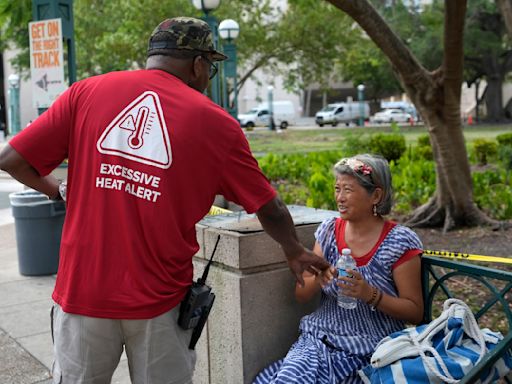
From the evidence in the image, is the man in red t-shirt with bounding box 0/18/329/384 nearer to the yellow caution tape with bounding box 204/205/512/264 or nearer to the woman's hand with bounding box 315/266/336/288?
the woman's hand with bounding box 315/266/336/288

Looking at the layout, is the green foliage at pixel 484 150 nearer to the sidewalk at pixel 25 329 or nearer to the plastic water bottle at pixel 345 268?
the sidewalk at pixel 25 329

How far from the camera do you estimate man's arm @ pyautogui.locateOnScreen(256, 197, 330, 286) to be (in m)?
2.38

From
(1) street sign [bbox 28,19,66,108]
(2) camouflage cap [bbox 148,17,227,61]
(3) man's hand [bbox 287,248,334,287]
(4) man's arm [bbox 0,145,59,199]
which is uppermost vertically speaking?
(1) street sign [bbox 28,19,66,108]

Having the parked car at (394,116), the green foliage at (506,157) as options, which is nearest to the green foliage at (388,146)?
the green foliage at (506,157)

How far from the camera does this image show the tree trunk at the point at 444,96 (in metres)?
7.28

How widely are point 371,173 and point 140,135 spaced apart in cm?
124

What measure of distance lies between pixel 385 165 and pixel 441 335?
86cm

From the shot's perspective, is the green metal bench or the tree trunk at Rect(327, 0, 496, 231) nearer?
the green metal bench

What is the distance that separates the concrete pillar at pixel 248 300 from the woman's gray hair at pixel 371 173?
1.43 feet

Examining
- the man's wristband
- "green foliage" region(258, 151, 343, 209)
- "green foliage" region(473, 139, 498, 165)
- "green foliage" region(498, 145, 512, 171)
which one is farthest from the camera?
"green foliage" region(473, 139, 498, 165)

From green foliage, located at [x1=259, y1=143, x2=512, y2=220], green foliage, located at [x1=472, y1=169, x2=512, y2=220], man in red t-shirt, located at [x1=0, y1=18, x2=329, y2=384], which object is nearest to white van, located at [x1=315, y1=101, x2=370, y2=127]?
green foliage, located at [x1=259, y1=143, x2=512, y2=220]

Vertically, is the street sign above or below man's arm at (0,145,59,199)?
above

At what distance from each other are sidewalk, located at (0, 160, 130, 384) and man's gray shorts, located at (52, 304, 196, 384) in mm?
2057

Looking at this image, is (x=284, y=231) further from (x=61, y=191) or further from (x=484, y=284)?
(x=484, y=284)
